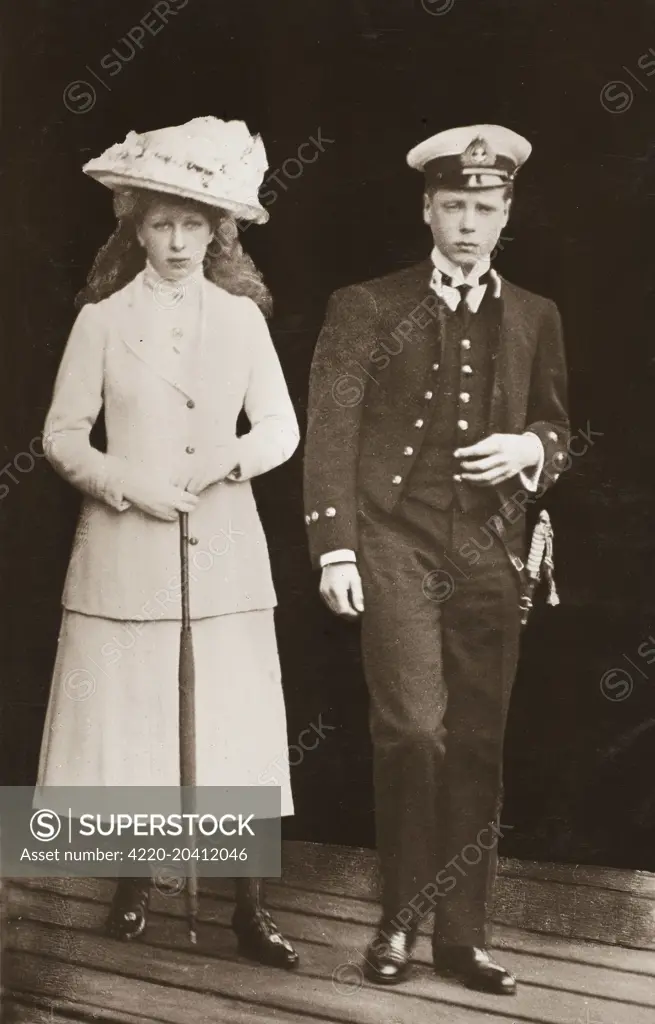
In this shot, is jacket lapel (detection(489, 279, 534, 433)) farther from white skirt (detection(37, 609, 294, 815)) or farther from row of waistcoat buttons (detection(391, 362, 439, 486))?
white skirt (detection(37, 609, 294, 815))

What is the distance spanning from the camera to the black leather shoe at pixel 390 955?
2.83 metres

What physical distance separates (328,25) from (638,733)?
195cm

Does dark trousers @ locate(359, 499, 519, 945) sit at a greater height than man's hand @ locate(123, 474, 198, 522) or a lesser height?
lesser

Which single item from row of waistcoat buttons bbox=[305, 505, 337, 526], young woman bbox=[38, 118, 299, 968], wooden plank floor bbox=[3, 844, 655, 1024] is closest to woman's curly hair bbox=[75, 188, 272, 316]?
young woman bbox=[38, 118, 299, 968]

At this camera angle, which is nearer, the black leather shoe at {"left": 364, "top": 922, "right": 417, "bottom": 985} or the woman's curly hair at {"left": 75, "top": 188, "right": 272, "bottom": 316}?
the black leather shoe at {"left": 364, "top": 922, "right": 417, "bottom": 985}

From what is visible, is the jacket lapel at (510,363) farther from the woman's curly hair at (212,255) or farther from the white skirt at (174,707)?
the white skirt at (174,707)

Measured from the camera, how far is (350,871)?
9.65ft

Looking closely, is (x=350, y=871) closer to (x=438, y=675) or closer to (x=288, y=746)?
(x=288, y=746)

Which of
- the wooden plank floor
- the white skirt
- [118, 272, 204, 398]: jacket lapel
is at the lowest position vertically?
the wooden plank floor

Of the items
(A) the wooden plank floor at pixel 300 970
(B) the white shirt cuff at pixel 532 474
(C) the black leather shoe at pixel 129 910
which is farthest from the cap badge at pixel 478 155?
(C) the black leather shoe at pixel 129 910

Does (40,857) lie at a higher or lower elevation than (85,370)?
lower

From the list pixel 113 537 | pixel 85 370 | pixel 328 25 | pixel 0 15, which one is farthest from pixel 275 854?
pixel 0 15

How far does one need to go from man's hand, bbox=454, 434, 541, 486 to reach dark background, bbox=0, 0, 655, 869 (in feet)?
0.49

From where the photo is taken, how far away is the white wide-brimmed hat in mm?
2895
